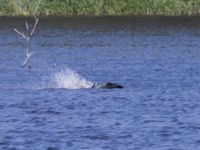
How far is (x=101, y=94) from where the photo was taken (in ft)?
127

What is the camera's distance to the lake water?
2852cm

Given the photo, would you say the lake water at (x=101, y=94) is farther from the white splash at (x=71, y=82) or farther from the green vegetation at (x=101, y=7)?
the green vegetation at (x=101, y=7)

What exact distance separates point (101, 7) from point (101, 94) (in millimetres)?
63202

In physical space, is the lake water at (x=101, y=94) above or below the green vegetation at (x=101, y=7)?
above

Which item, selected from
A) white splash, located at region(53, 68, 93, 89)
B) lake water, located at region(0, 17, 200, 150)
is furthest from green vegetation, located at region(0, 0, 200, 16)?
white splash, located at region(53, 68, 93, 89)

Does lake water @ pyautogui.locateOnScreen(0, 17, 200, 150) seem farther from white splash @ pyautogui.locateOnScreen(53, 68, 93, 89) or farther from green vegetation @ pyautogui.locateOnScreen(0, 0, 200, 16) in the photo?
green vegetation @ pyautogui.locateOnScreen(0, 0, 200, 16)

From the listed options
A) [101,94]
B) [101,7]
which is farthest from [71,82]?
[101,7]

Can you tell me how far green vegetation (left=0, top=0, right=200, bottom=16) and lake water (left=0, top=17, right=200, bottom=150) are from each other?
21902 millimetres

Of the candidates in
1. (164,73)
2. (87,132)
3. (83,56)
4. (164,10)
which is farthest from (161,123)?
(164,10)

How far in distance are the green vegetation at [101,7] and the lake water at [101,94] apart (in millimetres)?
21902

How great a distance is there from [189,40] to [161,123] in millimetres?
42143

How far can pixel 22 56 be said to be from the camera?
2413 inches

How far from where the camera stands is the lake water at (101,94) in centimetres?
2852

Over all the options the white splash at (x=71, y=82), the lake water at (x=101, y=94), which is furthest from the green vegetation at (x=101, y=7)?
the white splash at (x=71, y=82)
